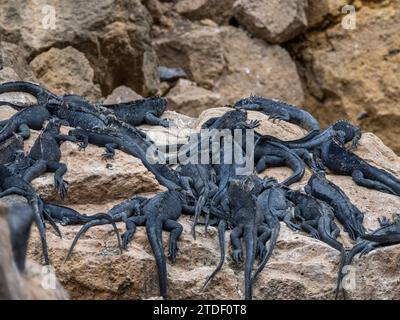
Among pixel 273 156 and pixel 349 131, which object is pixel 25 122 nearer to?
pixel 273 156

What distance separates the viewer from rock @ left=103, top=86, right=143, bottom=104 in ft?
50.5

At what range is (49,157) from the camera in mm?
9500

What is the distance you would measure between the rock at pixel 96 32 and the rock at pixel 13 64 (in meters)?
0.67

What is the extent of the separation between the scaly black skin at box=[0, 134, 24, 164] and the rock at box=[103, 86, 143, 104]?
5443 millimetres

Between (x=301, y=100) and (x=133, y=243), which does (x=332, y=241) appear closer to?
(x=133, y=243)

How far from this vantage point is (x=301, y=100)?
17766mm

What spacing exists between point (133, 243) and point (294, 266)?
1.38 metres

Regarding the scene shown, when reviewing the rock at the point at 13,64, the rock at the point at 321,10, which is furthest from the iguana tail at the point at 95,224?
the rock at the point at 321,10

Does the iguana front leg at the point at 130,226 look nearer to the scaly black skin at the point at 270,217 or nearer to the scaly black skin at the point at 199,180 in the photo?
the scaly black skin at the point at 199,180

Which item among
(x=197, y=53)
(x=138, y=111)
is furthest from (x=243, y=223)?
(x=197, y=53)

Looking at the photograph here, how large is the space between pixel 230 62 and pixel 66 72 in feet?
12.5

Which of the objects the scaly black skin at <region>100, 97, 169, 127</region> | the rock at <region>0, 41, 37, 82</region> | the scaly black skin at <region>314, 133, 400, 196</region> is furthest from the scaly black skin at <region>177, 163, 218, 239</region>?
the rock at <region>0, 41, 37, 82</region>

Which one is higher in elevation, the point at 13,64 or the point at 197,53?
the point at 13,64

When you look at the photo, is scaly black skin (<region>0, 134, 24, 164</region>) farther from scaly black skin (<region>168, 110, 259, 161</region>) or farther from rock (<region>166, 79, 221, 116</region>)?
rock (<region>166, 79, 221, 116</region>)
